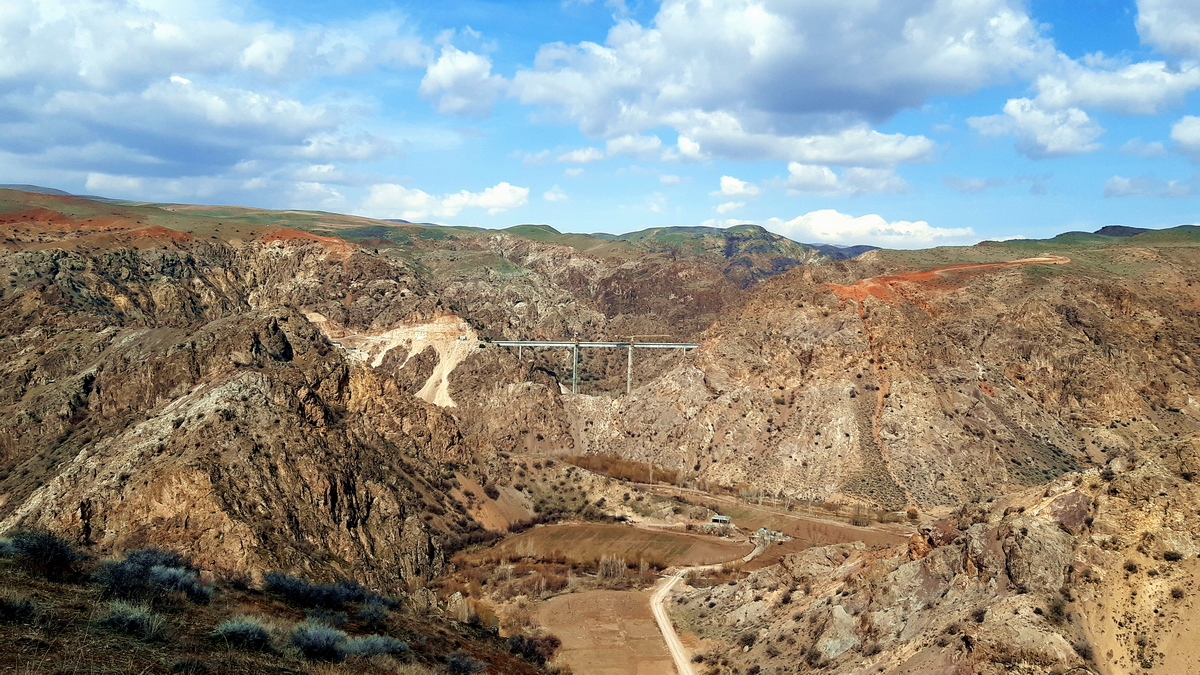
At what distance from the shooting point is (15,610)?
48.9 feet

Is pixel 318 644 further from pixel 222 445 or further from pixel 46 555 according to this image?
pixel 222 445

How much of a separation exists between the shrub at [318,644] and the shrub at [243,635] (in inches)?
29.7

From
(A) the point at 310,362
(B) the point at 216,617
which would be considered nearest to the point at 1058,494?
(B) the point at 216,617

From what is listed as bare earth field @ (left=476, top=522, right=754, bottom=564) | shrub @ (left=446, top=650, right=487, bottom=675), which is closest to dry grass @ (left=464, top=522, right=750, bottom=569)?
bare earth field @ (left=476, top=522, right=754, bottom=564)

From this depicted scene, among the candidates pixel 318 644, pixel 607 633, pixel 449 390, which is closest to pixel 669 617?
pixel 607 633

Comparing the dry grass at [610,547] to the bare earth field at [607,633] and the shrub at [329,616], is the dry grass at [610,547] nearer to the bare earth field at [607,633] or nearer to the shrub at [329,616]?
the bare earth field at [607,633]

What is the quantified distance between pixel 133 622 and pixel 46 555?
279 inches

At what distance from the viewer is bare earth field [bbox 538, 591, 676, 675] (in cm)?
3781

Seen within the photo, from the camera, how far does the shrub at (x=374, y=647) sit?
18.8 m

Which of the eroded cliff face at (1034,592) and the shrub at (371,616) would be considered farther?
the shrub at (371,616)

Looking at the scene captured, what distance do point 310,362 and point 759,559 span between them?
3759cm

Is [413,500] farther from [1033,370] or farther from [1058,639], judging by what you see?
[1033,370]

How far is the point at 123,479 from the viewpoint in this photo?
4216 centimetres

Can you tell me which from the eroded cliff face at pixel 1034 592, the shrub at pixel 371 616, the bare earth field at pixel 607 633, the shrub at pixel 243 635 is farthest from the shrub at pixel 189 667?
the bare earth field at pixel 607 633
